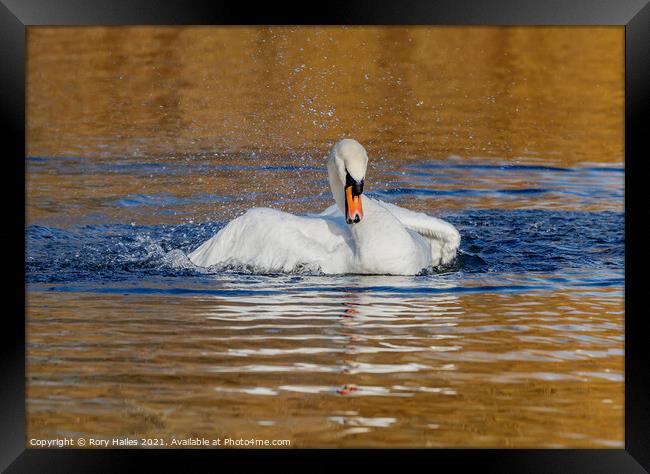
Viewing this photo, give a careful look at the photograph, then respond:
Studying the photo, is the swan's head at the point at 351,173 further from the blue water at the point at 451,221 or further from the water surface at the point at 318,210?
the blue water at the point at 451,221

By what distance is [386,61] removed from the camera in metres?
19.7

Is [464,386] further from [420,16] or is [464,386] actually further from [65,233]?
[65,233]

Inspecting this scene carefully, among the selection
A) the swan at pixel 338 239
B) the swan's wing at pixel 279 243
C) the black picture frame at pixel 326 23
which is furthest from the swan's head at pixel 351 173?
the black picture frame at pixel 326 23

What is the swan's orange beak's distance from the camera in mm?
10047

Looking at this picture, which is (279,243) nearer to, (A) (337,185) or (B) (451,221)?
(A) (337,185)

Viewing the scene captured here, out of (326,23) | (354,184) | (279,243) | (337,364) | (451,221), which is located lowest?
(337,364)

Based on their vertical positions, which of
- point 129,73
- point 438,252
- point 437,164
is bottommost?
point 438,252

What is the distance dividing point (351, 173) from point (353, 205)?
27cm

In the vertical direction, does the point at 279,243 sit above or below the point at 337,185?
below

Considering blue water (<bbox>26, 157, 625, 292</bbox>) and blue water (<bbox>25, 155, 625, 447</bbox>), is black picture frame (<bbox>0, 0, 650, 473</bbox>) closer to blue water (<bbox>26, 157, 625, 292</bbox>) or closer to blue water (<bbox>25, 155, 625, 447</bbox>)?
blue water (<bbox>25, 155, 625, 447</bbox>)

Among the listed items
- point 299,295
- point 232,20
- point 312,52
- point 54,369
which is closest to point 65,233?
point 299,295

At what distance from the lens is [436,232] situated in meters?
10.9

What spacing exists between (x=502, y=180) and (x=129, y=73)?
21.3ft

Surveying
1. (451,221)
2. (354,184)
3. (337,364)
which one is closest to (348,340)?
(337,364)
